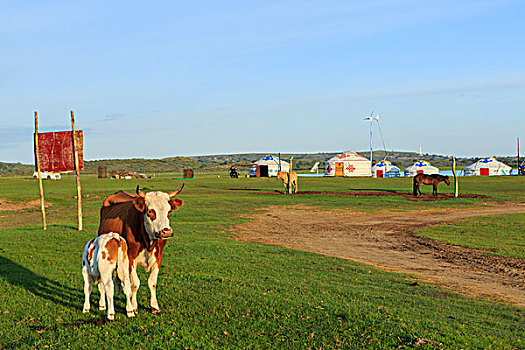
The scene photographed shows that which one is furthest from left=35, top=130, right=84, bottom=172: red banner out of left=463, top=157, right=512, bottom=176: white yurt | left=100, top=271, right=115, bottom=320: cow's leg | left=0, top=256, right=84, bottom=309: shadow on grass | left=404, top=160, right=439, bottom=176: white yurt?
left=463, top=157, right=512, bottom=176: white yurt

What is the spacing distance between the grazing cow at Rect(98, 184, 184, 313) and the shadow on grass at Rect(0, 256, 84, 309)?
1.66m

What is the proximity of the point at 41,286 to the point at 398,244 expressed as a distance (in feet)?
52.2

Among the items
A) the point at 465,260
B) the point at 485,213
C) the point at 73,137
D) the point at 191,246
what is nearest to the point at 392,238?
the point at 465,260

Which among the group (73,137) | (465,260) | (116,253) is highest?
(73,137)

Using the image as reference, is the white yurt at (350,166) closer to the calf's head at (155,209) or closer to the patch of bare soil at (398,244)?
the patch of bare soil at (398,244)

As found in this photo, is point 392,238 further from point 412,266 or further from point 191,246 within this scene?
point 191,246

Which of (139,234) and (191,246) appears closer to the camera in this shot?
A: (139,234)

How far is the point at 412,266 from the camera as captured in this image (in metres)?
17.7

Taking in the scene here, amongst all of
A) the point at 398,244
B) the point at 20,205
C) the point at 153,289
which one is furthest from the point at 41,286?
the point at 20,205

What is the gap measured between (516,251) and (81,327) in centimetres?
1770

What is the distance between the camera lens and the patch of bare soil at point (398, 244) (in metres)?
15.5

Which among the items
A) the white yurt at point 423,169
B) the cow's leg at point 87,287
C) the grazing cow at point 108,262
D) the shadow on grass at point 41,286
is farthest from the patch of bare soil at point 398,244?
the white yurt at point 423,169

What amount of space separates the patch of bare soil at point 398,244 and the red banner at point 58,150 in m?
8.42

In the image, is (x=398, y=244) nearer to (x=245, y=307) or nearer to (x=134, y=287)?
(x=245, y=307)
